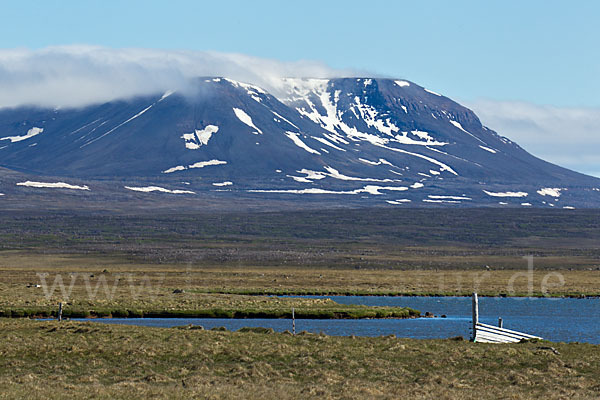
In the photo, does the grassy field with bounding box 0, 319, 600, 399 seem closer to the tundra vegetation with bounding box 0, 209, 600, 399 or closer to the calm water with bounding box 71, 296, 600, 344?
the tundra vegetation with bounding box 0, 209, 600, 399

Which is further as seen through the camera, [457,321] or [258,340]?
[457,321]

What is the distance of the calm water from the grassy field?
10405 mm

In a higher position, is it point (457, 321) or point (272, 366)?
point (272, 366)

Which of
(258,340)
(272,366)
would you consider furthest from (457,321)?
(272,366)

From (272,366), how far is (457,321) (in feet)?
85.9

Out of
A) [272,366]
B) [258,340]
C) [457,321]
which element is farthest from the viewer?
[457,321]

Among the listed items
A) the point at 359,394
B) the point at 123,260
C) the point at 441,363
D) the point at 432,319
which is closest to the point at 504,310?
the point at 432,319

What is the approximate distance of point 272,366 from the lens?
29.5 metres

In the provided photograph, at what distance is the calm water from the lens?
4622 cm

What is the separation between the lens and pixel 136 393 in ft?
80.2

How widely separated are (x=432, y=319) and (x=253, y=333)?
20.2 meters

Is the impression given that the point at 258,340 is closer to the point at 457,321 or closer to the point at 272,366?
the point at 272,366

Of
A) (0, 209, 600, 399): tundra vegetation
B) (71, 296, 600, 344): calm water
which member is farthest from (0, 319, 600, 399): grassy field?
(71, 296, 600, 344): calm water

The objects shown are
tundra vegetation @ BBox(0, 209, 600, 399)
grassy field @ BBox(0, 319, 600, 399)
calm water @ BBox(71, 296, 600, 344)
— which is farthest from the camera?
calm water @ BBox(71, 296, 600, 344)
